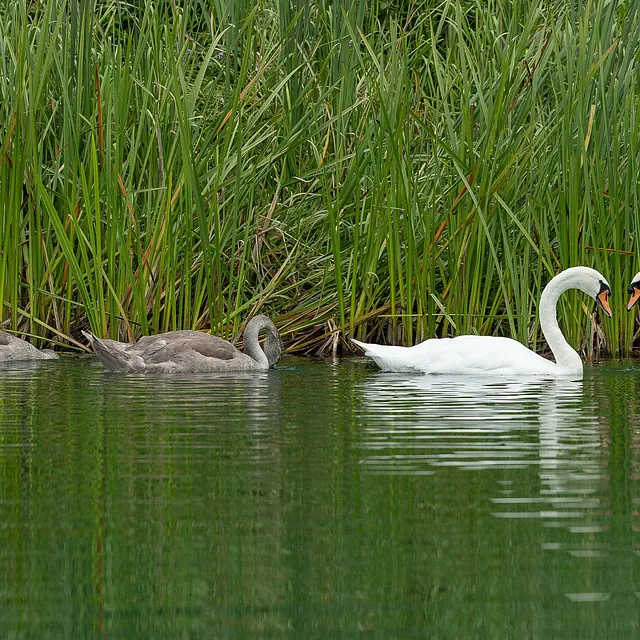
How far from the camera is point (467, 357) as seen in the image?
31.4 feet

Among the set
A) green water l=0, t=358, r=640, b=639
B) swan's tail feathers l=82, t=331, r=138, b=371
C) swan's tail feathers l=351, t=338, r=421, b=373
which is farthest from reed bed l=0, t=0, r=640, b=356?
green water l=0, t=358, r=640, b=639

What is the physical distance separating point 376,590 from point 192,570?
497mm

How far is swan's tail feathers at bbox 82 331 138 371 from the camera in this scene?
9.76 metres

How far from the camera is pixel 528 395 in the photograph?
27.5ft

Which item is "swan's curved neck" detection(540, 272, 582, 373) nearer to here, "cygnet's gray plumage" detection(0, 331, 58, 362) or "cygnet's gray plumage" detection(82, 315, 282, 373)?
"cygnet's gray plumage" detection(82, 315, 282, 373)

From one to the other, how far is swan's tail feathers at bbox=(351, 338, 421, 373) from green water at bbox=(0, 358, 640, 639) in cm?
216

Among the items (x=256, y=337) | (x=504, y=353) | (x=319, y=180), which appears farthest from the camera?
(x=319, y=180)

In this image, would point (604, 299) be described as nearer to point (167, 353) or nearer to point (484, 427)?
point (167, 353)

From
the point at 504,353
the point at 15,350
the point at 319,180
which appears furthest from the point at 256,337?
the point at 504,353

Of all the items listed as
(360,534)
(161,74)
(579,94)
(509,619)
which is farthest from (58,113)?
(509,619)

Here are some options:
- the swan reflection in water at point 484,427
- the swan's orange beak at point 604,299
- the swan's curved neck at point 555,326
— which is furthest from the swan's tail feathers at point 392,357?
the swan's orange beak at point 604,299

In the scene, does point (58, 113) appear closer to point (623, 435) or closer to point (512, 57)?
point (512, 57)

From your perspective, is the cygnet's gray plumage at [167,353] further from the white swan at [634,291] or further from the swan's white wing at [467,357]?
the white swan at [634,291]

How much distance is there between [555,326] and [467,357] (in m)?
0.86
